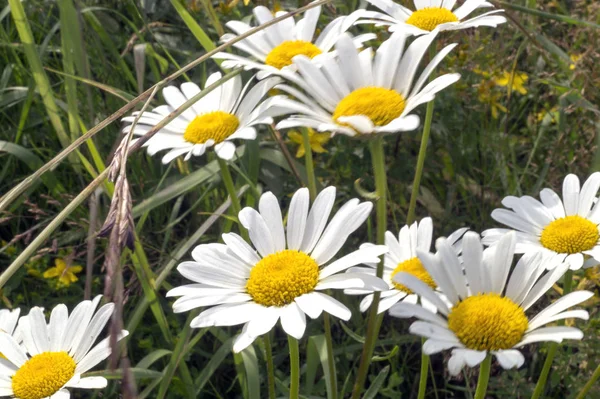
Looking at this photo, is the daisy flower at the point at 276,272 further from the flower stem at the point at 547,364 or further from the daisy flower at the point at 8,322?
the daisy flower at the point at 8,322

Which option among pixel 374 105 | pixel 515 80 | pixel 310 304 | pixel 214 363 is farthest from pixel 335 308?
pixel 515 80

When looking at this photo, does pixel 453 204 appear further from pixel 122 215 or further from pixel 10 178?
pixel 122 215

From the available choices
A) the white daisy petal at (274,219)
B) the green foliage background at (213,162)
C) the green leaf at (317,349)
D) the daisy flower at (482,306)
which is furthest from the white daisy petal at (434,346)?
the green foliage background at (213,162)

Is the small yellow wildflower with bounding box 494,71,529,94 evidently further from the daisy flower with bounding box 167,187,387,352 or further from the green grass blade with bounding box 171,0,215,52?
the daisy flower with bounding box 167,187,387,352

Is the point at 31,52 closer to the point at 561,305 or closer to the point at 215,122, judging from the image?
the point at 215,122

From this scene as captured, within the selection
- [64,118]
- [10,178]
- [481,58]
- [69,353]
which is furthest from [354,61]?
[10,178]

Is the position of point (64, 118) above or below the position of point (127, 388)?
below
